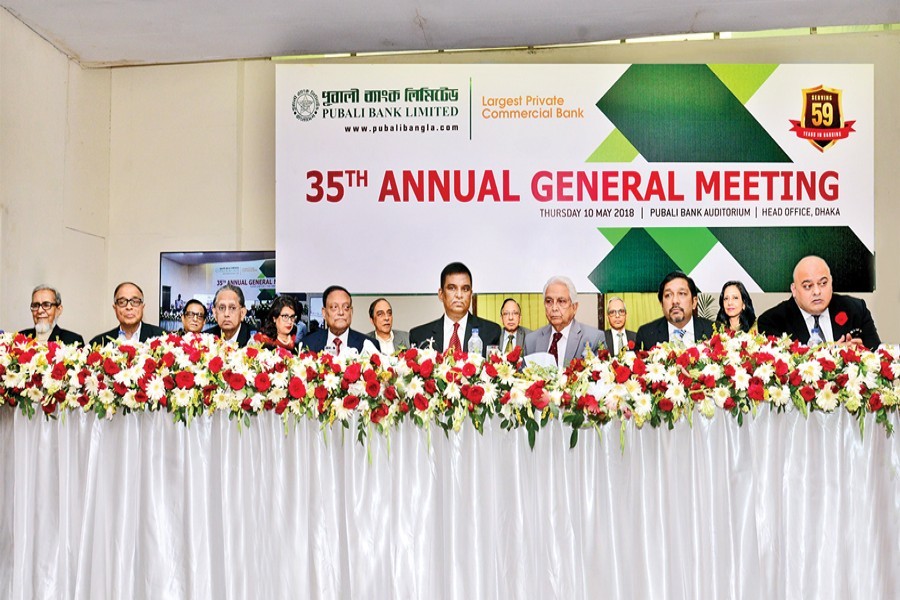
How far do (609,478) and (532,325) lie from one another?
3043 mm

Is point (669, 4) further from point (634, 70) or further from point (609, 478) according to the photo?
point (609, 478)

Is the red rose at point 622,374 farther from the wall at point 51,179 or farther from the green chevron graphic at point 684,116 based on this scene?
the wall at point 51,179

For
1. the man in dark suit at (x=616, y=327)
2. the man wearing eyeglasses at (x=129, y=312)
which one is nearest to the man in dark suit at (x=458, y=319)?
the man in dark suit at (x=616, y=327)

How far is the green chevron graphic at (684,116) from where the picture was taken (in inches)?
209

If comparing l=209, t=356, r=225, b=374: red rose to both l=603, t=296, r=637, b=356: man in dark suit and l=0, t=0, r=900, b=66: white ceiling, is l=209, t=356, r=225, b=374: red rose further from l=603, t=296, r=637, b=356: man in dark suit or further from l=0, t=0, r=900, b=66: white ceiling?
l=0, t=0, r=900, b=66: white ceiling

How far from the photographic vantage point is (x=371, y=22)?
5609mm

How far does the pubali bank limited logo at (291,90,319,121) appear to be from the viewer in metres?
5.36

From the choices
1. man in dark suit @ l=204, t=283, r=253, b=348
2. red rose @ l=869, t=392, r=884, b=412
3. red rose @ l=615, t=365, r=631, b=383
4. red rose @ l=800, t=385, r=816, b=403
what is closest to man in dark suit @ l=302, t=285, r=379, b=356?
man in dark suit @ l=204, t=283, r=253, b=348

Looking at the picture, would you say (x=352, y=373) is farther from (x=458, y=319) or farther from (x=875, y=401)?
(x=458, y=319)

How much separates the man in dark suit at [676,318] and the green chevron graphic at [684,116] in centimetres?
87

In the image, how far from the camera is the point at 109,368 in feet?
8.71

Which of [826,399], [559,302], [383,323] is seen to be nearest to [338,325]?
[383,323]

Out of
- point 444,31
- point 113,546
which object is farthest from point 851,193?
point 113,546

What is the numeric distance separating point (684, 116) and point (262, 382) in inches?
146
